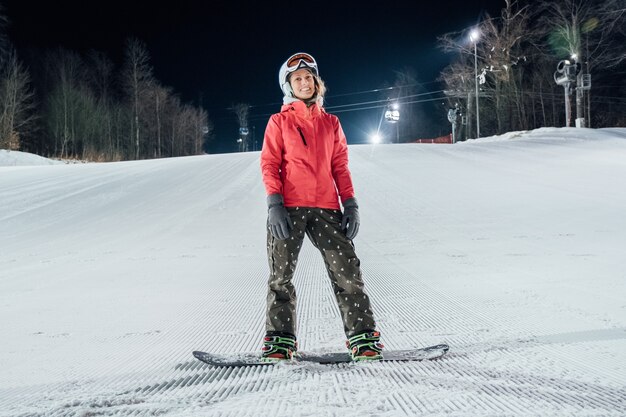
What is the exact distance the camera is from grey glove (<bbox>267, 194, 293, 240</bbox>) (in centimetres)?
252

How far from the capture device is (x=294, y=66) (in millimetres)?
2775

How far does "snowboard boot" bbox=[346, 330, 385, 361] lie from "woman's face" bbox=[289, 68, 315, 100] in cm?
138

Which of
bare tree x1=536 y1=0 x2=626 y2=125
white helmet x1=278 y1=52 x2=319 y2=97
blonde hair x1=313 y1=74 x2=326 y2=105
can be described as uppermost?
bare tree x1=536 y1=0 x2=626 y2=125

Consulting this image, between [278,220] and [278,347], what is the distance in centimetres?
66

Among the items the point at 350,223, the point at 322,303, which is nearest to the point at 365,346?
the point at 350,223

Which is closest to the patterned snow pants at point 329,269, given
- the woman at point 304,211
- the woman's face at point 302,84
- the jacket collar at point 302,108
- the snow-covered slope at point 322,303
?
the woman at point 304,211

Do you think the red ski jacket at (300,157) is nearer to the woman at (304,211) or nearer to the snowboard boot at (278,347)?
the woman at (304,211)

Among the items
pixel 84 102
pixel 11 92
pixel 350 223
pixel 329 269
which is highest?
pixel 84 102

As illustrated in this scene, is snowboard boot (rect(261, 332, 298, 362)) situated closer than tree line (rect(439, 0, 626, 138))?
Yes

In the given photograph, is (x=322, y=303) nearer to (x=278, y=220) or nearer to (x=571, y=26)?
(x=278, y=220)

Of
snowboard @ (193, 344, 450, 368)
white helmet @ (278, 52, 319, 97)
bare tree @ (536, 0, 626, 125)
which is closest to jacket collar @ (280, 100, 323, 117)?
white helmet @ (278, 52, 319, 97)

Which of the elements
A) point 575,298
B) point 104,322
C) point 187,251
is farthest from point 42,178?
point 575,298

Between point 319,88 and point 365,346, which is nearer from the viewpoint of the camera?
point 365,346

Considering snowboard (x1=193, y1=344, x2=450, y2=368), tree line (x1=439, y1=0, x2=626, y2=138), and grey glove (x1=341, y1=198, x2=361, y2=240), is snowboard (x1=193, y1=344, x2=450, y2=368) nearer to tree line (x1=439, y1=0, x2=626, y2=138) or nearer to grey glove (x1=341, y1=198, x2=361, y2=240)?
grey glove (x1=341, y1=198, x2=361, y2=240)
